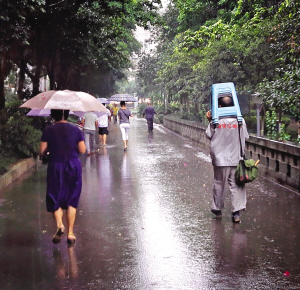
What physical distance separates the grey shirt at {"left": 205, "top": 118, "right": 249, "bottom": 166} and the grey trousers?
0.39ft

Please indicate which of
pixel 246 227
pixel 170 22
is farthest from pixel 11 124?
pixel 170 22

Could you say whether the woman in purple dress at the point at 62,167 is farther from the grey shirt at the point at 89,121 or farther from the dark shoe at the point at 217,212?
the grey shirt at the point at 89,121

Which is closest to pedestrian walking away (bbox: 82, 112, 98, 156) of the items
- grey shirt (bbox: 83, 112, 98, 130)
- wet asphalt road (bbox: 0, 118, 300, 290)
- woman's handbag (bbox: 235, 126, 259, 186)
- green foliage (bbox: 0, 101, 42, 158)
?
grey shirt (bbox: 83, 112, 98, 130)

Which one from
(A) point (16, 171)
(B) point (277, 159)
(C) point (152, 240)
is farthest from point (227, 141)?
(A) point (16, 171)

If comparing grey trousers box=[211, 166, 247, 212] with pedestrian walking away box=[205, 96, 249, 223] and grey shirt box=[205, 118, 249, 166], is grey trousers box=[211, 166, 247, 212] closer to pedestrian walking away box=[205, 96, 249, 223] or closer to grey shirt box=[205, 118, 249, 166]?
pedestrian walking away box=[205, 96, 249, 223]

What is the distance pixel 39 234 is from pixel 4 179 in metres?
4.06

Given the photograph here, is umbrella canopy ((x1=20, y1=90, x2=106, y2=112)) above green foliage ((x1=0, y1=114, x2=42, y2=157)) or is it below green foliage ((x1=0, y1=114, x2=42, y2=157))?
above

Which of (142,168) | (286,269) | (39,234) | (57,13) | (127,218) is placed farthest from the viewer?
(57,13)

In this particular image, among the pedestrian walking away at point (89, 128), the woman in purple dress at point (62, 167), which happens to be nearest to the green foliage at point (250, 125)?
the pedestrian walking away at point (89, 128)

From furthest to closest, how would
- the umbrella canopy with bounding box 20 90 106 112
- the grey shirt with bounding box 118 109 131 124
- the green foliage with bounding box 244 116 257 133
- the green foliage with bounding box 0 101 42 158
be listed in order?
the green foliage with bounding box 244 116 257 133 → the grey shirt with bounding box 118 109 131 124 → the green foliage with bounding box 0 101 42 158 → the umbrella canopy with bounding box 20 90 106 112

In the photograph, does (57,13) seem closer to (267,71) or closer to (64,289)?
(267,71)

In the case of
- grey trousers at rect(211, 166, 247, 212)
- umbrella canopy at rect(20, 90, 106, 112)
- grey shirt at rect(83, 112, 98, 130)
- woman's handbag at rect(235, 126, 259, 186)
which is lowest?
grey trousers at rect(211, 166, 247, 212)

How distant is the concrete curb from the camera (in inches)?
412

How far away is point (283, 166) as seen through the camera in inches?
435
